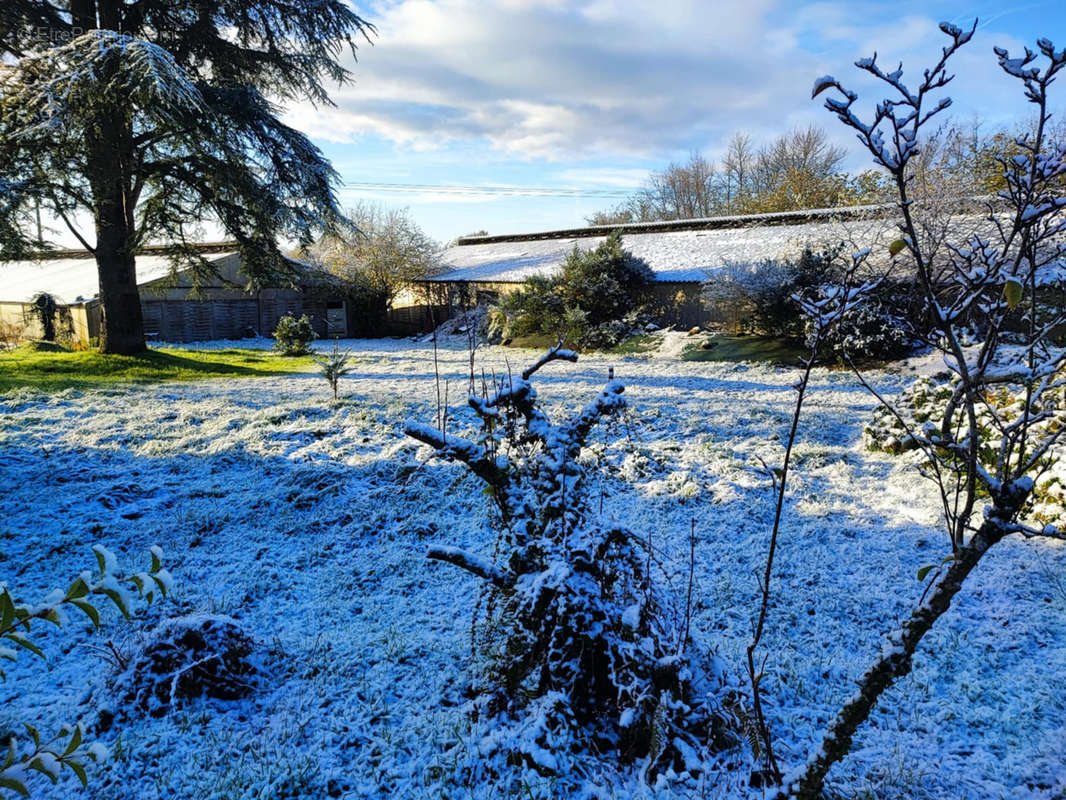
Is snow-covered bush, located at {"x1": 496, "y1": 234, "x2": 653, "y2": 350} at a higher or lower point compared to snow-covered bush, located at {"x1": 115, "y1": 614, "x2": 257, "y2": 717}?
higher

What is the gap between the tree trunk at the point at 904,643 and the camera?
1690 mm

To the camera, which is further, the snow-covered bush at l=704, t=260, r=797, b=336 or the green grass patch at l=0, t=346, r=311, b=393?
the snow-covered bush at l=704, t=260, r=797, b=336

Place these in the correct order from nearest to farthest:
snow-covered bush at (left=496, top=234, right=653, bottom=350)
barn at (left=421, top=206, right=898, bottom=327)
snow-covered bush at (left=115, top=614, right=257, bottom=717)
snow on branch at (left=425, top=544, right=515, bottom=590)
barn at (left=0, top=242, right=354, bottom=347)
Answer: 1. snow on branch at (left=425, top=544, right=515, bottom=590)
2. snow-covered bush at (left=115, top=614, right=257, bottom=717)
3. barn at (left=421, top=206, right=898, bottom=327)
4. snow-covered bush at (left=496, top=234, right=653, bottom=350)
5. barn at (left=0, top=242, right=354, bottom=347)

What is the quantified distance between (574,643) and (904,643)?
5.41ft

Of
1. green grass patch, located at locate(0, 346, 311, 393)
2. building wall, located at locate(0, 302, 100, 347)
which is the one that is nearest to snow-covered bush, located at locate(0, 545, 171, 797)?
green grass patch, located at locate(0, 346, 311, 393)

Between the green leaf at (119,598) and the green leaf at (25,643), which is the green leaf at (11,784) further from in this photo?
the green leaf at (119,598)

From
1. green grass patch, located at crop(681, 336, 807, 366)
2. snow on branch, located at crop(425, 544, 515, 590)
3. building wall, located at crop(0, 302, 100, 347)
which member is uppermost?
building wall, located at crop(0, 302, 100, 347)

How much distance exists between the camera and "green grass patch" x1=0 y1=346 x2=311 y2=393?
1152cm

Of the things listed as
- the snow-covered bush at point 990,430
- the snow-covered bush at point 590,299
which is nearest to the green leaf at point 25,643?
the snow-covered bush at point 990,430

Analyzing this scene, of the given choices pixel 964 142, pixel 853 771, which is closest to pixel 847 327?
pixel 964 142

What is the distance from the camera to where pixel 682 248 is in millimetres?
21625

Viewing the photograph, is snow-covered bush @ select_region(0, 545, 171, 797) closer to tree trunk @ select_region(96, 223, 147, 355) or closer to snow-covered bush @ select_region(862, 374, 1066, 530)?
snow-covered bush @ select_region(862, 374, 1066, 530)

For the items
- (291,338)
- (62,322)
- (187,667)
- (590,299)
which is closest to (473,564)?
(187,667)

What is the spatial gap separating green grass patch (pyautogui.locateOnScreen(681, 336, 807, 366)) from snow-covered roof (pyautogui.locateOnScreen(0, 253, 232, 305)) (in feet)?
57.3
